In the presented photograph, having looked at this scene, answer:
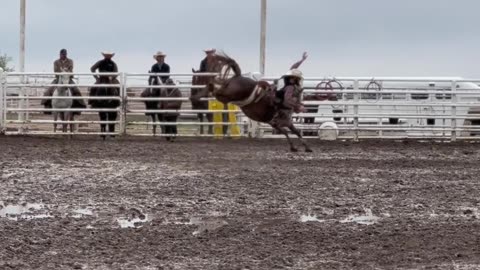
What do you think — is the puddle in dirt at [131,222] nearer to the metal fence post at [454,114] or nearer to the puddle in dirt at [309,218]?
the puddle in dirt at [309,218]

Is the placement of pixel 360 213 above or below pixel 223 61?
below

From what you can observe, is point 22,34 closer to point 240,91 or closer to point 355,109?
point 355,109

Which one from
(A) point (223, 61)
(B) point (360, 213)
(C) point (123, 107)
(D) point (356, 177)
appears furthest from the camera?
(C) point (123, 107)

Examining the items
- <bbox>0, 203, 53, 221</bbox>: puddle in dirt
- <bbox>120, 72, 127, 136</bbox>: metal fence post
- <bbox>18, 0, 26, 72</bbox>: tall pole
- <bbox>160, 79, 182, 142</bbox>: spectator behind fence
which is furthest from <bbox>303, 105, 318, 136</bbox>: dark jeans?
<bbox>0, 203, 53, 221</bbox>: puddle in dirt

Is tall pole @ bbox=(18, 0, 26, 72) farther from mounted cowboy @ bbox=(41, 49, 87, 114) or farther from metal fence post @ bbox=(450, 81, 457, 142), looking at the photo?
metal fence post @ bbox=(450, 81, 457, 142)

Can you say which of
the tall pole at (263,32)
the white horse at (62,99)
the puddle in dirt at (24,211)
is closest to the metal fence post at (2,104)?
the white horse at (62,99)

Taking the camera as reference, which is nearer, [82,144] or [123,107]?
[82,144]

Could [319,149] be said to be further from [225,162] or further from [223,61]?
[223,61]

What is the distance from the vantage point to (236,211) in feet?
24.8

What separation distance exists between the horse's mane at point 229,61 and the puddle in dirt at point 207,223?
5.58ft

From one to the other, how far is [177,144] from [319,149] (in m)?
3.02

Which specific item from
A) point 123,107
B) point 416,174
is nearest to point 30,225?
point 416,174

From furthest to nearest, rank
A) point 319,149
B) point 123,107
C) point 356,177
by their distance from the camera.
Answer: point 123,107 → point 319,149 → point 356,177

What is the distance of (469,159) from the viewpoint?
524 inches
